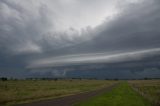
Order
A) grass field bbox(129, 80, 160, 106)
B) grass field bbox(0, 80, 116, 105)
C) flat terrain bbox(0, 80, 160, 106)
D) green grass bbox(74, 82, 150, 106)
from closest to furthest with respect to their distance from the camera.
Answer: flat terrain bbox(0, 80, 160, 106)
green grass bbox(74, 82, 150, 106)
grass field bbox(129, 80, 160, 106)
grass field bbox(0, 80, 116, 105)

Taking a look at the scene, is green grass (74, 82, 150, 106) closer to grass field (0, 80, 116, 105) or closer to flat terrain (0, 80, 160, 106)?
flat terrain (0, 80, 160, 106)

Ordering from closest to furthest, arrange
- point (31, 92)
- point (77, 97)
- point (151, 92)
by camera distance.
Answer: point (77, 97), point (31, 92), point (151, 92)

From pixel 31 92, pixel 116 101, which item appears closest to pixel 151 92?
pixel 116 101

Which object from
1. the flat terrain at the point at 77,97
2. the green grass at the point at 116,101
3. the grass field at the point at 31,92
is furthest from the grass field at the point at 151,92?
A: the grass field at the point at 31,92

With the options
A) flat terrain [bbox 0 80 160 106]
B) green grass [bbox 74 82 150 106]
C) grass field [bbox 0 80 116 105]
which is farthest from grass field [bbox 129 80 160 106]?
grass field [bbox 0 80 116 105]

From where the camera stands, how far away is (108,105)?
27453 mm

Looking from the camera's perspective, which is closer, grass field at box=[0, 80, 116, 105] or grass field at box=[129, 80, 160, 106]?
grass field at box=[129, 80, 160, 106]

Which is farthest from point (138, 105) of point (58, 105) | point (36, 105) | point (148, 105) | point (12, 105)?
point (12, 105)

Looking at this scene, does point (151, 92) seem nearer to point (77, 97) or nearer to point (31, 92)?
point (77, 97)

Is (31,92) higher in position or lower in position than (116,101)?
higher

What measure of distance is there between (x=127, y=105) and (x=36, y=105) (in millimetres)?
11328

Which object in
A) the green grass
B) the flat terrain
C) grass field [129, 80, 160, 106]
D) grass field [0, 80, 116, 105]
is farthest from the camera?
grass field [0, 80, 116, 105]

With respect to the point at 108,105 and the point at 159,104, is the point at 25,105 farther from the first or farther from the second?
the point at 159,104

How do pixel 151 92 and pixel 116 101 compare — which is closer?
pixel 116 101
